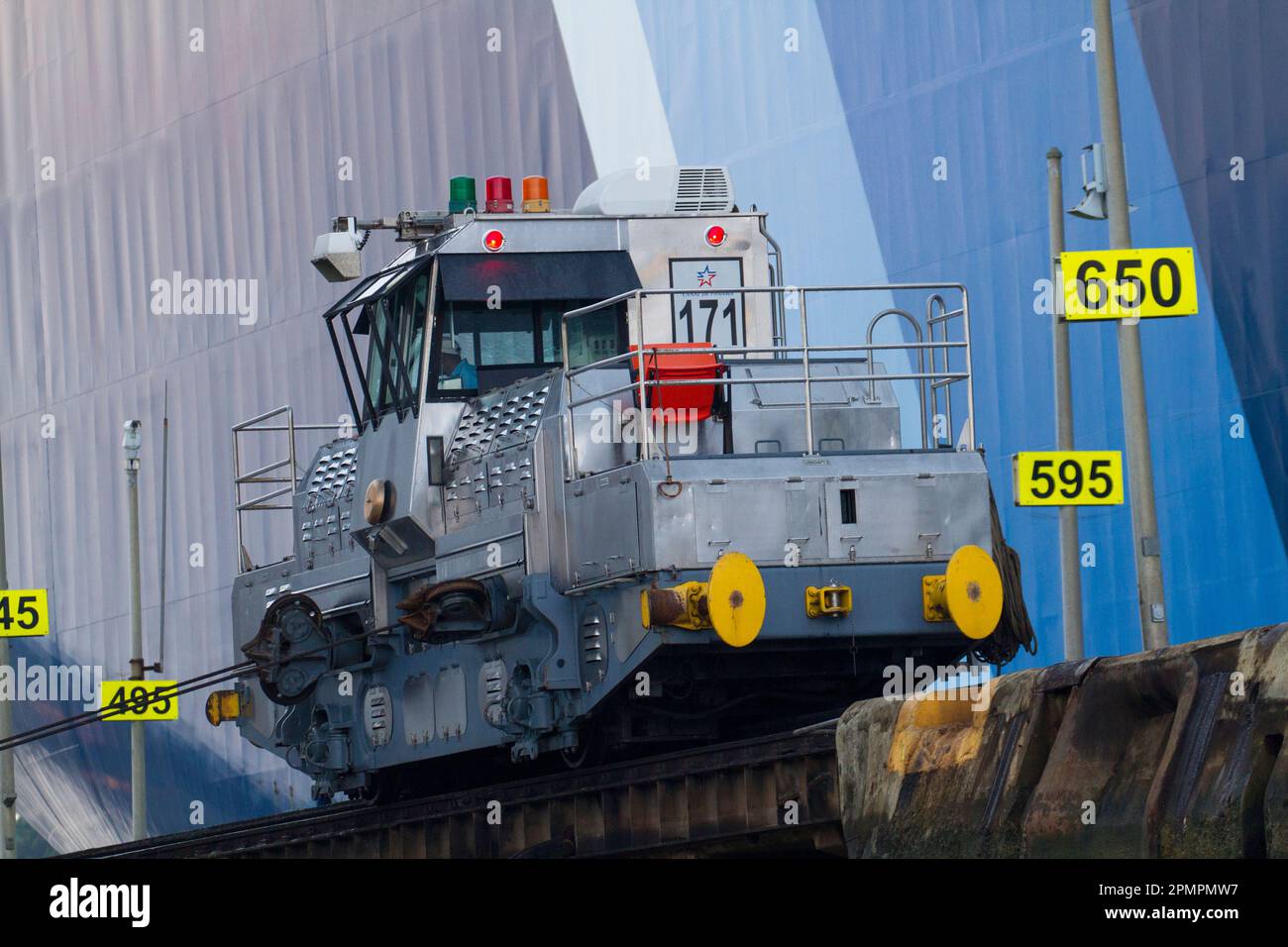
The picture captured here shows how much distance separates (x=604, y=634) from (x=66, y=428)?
33046 mm

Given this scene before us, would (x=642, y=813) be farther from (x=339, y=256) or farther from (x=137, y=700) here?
(x=137, y=700)

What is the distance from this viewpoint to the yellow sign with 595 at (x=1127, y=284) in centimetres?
1730

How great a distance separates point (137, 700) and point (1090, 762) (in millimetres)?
9783

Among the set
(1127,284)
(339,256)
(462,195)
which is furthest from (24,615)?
(1127,284)

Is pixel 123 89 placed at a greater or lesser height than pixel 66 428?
greater

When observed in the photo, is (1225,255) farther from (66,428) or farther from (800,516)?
(66,428)

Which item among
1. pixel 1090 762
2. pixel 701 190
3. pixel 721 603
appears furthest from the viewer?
pixel 701 190

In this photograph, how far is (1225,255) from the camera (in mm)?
23406

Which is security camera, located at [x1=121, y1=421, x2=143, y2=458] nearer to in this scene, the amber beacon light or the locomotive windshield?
the amber beacon light

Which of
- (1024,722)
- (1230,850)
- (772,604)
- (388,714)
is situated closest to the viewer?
(1230,850)

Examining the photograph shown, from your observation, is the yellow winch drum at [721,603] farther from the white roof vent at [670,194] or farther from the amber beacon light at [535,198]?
the amber beacon light at [535,198]

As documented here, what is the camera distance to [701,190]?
1638cm
